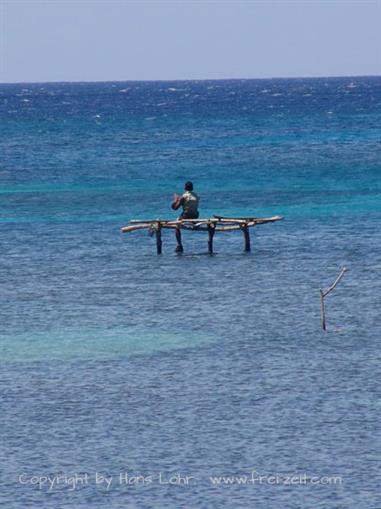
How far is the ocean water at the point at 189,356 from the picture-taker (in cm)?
2097

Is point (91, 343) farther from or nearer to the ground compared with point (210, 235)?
nearer to the ground

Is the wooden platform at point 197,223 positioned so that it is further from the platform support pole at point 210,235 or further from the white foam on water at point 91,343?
the white foam on water at point 91,343

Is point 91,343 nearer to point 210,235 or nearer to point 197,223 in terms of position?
point 197,223

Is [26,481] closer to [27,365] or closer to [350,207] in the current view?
[27,365]

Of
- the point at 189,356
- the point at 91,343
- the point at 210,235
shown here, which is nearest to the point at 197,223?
the point at 210,235

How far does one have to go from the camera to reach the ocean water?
20969 mm

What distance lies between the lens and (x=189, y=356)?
28.7 meters

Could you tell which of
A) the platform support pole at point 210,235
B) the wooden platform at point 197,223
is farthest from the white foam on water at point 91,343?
the platform support pole at point 210,235

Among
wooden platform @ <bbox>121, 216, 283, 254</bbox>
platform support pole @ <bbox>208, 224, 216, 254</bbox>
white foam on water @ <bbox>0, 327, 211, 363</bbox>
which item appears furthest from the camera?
platform support pole @ <bbox>208, 224, 216, 254</bbox>

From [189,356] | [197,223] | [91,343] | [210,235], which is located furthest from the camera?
[210,235]

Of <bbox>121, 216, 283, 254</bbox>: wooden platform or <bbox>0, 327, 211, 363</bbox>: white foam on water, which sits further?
<bbox>121, 216, 283, 254</bbox>: wooden platform

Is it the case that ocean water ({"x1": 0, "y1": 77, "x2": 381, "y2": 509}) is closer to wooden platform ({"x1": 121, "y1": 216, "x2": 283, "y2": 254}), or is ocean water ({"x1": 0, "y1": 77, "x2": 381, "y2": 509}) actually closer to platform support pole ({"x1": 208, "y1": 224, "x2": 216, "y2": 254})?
platform support pole ({"x1": 208, "y1": 224, "x2": 216, "y2": 254})

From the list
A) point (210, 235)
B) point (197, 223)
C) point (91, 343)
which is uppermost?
point (197, 223)

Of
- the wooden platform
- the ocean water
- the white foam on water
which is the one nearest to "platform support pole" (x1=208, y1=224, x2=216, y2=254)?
the wooden platform
